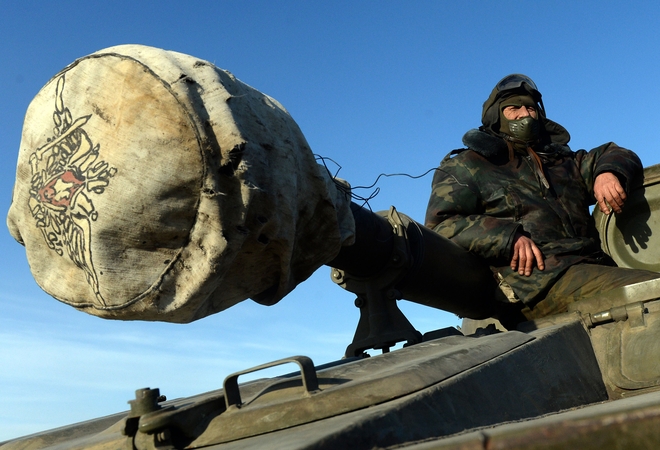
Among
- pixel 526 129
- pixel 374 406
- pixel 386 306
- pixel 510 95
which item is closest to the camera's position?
pixel 374 406

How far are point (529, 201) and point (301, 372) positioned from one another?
281 cm

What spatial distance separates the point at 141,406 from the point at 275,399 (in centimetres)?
33

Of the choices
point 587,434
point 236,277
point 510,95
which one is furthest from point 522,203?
point 587,434

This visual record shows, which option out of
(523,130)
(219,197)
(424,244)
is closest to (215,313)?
(219,197)

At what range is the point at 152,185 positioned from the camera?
2107mm

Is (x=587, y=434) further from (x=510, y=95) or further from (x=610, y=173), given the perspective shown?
(x=510, y=95)

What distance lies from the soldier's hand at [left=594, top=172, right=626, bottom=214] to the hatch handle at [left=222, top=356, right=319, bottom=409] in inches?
113

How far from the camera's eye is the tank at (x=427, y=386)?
1.39 metres

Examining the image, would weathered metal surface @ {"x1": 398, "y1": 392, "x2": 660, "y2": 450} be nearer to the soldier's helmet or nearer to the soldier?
the soldier

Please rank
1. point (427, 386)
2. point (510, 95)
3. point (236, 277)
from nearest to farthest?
point (427, 386)
point (236, 277)
point (510, 95)

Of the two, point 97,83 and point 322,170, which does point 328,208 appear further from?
point 97,83

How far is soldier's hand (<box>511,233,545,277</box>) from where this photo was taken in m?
3.99

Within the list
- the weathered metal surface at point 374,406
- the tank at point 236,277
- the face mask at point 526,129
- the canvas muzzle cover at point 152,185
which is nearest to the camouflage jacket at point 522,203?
the face mask at point 526,129

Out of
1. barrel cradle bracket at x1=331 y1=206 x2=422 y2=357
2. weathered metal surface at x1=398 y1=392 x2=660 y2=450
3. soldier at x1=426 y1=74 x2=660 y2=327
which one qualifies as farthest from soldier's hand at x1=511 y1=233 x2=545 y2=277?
weathered metal surface at x1=398 y1=392 x2=660 y2=450
